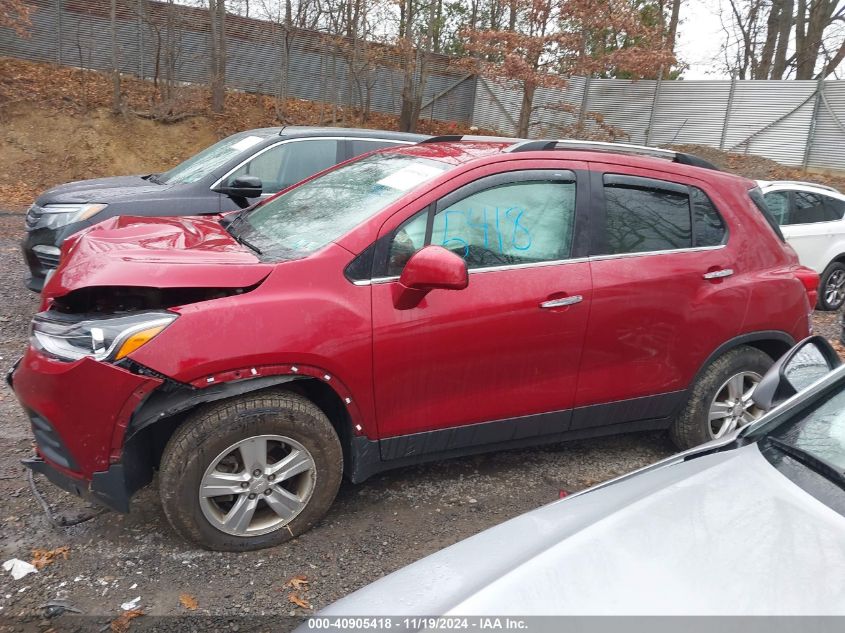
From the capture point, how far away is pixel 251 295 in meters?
2.68

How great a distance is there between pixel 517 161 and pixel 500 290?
71cm

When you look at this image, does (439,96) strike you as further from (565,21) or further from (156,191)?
(156,191)

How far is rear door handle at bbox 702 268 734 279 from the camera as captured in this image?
3600 millimetres

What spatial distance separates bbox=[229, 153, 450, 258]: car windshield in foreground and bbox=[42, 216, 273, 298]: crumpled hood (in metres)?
0.21

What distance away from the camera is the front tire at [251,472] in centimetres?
263

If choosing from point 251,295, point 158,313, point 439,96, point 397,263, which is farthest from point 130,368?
point 439,96

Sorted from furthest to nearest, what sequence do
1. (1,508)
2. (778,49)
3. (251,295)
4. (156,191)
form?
(778,49), (156,191), (1,508), (251,295)

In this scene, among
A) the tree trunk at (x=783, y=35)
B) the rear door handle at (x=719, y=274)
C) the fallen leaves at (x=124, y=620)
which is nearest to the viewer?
the fallen leaves at (x=124, y=620)

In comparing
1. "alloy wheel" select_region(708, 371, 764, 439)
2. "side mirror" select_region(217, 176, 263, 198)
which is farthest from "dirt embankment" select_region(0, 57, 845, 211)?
"alloy wheel" select_region(708, 371, 764, 439)

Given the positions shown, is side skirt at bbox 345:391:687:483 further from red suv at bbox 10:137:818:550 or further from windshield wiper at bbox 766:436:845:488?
windshield wiper at bbox 766:436:845:488

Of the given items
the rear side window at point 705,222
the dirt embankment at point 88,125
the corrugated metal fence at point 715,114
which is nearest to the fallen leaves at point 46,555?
the rear side window at point 705,222

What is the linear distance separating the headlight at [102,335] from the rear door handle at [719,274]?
285cm

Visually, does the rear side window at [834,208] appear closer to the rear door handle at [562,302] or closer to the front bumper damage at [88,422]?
the rear door handle at [562,302]

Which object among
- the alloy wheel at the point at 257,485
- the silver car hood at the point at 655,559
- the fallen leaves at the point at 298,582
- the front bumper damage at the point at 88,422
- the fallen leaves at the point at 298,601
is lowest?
the fallen leaves at the point at 298,601
